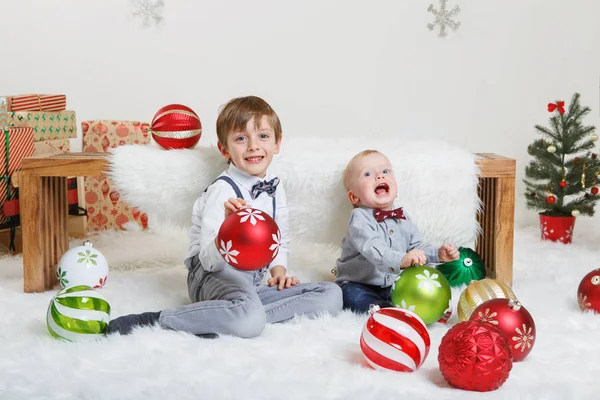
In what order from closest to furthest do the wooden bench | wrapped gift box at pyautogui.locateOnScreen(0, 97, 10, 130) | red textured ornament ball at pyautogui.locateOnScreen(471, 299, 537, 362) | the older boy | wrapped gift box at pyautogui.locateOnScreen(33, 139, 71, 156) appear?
red textured ornament ball at pyautogui.locateOnScreen(471, 299, 537, 362), the older boy, the wooden bench, wrapped gift box at pyautogui.locateOnScreen(0, 97, 10, 130), wrapped gift box at pyautogui.locateOnScreen(33, 139, 71, 156)

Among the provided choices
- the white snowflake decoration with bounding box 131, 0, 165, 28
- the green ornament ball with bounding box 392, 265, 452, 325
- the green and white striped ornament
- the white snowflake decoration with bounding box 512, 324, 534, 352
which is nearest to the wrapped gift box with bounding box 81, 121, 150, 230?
the white snowflake decoration with bounding box 131, 0, 165, 28

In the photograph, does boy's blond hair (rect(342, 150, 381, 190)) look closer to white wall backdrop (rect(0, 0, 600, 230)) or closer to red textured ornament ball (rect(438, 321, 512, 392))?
red textured ornament ball (rect(438, 321, 512, 392))

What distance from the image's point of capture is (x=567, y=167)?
3521 mm

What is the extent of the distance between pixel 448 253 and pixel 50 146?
210 cm

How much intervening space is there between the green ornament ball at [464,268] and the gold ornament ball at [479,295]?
42 cm

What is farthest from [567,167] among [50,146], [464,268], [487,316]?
[50,146]

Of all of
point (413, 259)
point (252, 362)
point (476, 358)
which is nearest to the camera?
point (476, 358)

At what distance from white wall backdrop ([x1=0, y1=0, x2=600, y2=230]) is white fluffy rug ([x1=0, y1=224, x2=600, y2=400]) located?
78.1 inches

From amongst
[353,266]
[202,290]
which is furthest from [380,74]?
[202,290]

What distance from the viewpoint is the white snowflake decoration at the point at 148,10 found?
4164mm

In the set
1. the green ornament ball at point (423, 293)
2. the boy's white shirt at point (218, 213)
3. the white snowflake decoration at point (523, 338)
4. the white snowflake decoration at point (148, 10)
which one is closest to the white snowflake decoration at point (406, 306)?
the green ornament ball at point (423, 293)

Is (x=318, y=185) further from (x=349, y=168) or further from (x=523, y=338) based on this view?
(x=523, y=338)

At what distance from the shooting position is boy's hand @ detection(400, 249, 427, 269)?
2042 millimetres

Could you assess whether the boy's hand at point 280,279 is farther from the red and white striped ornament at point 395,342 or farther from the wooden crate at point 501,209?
the wooden crate at point 501,209
